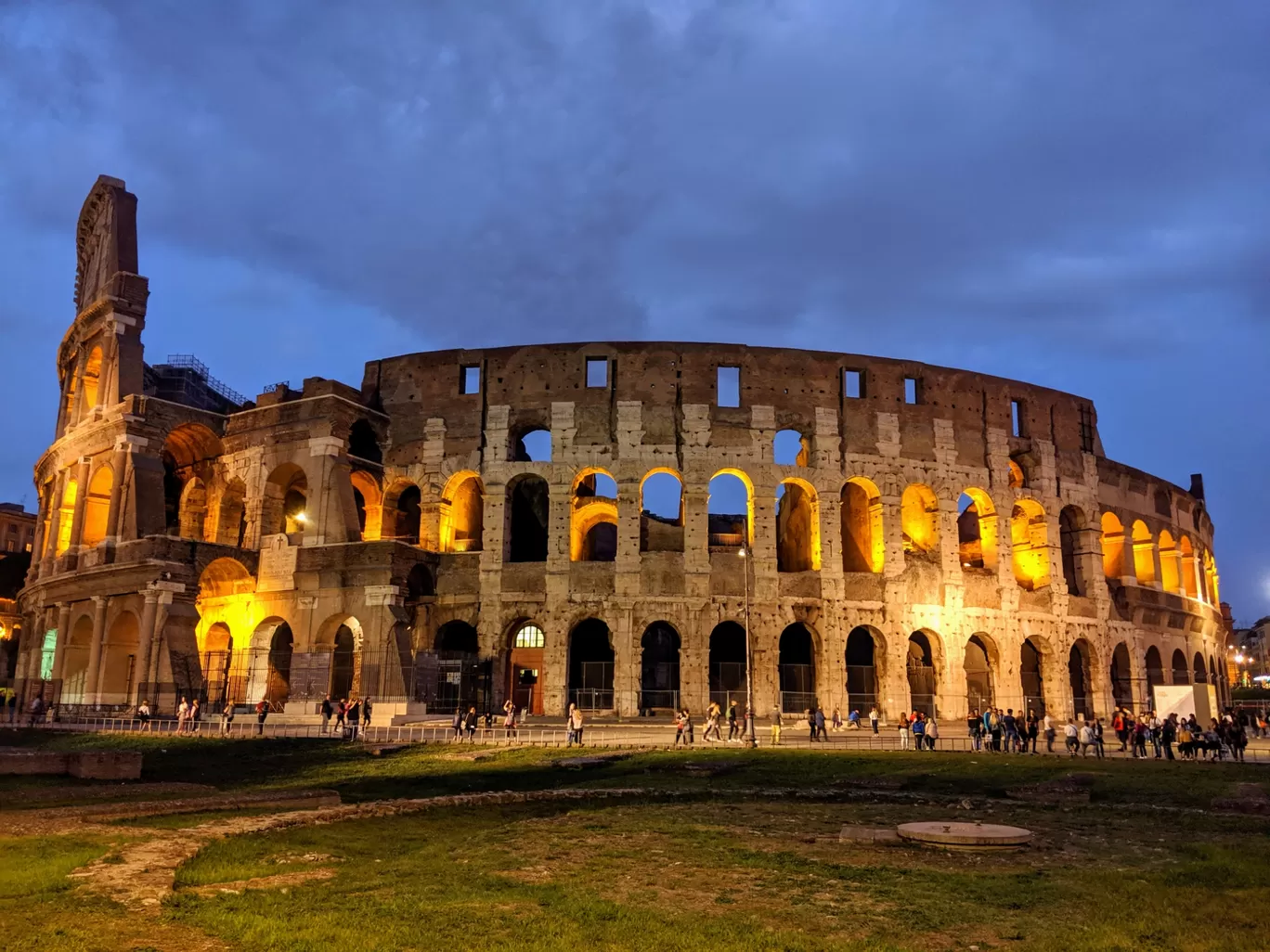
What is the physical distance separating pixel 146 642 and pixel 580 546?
1713 cm

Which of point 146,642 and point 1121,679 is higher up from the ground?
point 146,642

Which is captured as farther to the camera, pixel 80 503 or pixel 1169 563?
pixel 1169 563

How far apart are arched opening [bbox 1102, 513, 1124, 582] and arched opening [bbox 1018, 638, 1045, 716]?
5.59 m

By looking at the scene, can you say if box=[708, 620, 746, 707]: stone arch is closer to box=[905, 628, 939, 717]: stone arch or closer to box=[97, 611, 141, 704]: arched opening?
box=[905, 628, 939, 717]: stone arch

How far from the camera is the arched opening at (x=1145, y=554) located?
154 feet

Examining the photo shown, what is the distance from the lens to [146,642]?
36344 millimetres

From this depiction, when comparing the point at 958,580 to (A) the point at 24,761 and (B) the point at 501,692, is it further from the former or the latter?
(A) the point at 24,761

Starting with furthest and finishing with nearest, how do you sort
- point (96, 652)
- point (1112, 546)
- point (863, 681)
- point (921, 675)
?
point (1112, 546)
point (921, 675)
point (863, 681)
point (96, 652)

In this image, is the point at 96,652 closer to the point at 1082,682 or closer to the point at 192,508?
the point at 192,508

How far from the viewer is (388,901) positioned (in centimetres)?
849

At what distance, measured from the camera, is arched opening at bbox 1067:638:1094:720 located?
4278 centimetres

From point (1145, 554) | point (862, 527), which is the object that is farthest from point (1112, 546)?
point (862, 527)

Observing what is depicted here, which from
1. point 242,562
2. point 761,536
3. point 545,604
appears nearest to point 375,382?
point 242,562

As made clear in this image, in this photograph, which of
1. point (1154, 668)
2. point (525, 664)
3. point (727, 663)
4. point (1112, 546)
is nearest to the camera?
point (727, 663)
